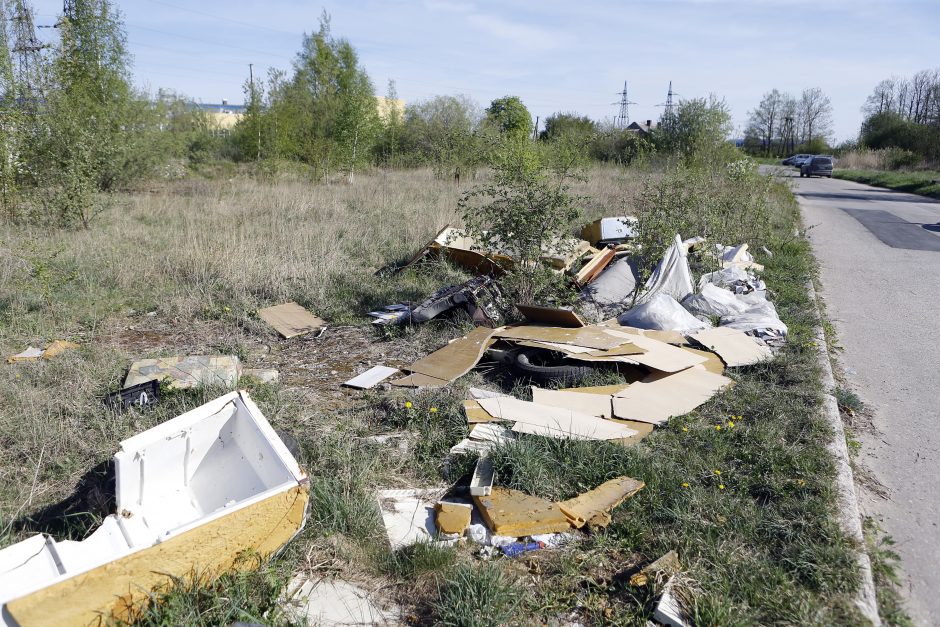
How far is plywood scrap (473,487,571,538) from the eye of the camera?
2.90 m

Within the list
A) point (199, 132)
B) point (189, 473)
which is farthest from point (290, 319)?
point (199, 132)

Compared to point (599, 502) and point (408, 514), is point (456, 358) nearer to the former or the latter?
point (408, 514)

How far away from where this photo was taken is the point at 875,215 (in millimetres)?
15414

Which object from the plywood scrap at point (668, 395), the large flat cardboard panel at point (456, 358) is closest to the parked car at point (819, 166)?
the plywood scrap at point (668, 395)

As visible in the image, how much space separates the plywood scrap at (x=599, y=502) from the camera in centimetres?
295

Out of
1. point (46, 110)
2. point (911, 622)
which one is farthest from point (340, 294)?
point (46, 110)

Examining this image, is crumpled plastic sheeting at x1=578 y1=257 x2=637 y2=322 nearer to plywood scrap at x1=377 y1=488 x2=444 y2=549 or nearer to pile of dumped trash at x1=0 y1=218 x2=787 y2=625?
pile of dumped trash at x1=0 y1=218 x2=787 y2=625

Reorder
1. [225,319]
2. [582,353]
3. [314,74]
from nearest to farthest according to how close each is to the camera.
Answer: [582,353], [225,319], [314,74]

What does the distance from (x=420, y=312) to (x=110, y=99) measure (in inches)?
605

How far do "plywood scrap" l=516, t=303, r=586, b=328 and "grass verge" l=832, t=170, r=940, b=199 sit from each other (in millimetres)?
21708

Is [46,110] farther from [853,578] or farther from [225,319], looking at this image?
[853,578]

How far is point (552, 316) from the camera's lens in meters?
5.37

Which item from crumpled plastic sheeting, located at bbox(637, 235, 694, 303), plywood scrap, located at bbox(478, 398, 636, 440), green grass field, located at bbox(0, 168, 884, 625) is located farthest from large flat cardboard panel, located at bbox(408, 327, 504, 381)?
crumpled plastic sheeting, located at bbox(637, 235, 694, 303)

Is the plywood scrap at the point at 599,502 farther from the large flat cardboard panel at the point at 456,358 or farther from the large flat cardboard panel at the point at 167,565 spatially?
the large flat cardboard panel at the point at 456,358
